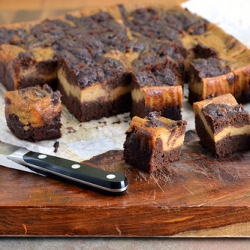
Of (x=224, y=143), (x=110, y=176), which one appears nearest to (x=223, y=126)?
(x=224, y=143)

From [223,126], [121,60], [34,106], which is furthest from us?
[121,60]

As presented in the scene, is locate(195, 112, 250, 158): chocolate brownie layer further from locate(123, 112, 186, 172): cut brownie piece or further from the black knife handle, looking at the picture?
the black knife handle

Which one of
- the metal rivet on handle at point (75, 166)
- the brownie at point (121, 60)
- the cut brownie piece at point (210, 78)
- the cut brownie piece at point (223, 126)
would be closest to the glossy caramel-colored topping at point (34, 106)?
the brownie at point (121, 60)

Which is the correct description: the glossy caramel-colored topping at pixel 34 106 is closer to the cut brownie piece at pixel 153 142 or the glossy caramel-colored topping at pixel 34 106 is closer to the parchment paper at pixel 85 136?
the parchment paper at pixel 85 136

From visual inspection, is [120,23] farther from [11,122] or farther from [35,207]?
[35,207]

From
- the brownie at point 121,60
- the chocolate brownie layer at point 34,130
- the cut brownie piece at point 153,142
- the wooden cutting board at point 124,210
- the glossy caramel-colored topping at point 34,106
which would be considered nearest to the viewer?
the wooden cutting board at point 124,210

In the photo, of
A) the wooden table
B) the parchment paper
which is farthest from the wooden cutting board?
the parchment paper

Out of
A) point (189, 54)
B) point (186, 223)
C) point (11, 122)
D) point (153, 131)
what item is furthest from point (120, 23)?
point (186, 223)

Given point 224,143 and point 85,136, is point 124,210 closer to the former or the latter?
point 224,143
